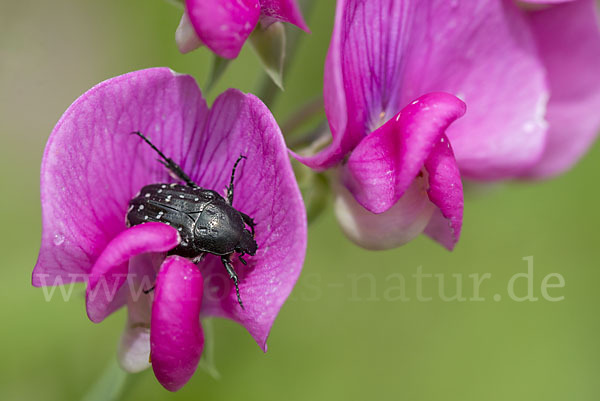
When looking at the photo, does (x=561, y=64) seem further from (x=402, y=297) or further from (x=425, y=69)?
(x=402, y=297)

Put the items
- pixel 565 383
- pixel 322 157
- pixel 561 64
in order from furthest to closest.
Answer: pixel 565 383
pixel 561 64
pixel 322 157

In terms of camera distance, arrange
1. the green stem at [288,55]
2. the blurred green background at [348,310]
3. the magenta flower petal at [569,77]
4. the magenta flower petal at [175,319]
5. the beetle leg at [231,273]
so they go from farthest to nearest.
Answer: the blurred green background at [348,310] < the magenta flower petal at [569,77] < the green stem at [288,55] < the beetle leg at [231,273] < the magenta flower petal at [175,319]

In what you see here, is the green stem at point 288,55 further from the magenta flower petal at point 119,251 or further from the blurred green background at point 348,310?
the blurred green background at point 348,310

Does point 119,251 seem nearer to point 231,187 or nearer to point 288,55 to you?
point 231,187

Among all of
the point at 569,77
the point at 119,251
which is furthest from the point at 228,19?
the point at 569,77

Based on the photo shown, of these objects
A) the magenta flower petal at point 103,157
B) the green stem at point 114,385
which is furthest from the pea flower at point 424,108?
the green stem at point 114,385

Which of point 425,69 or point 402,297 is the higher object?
point 425,69

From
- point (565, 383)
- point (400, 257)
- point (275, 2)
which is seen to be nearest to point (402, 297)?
point (400, 257)
